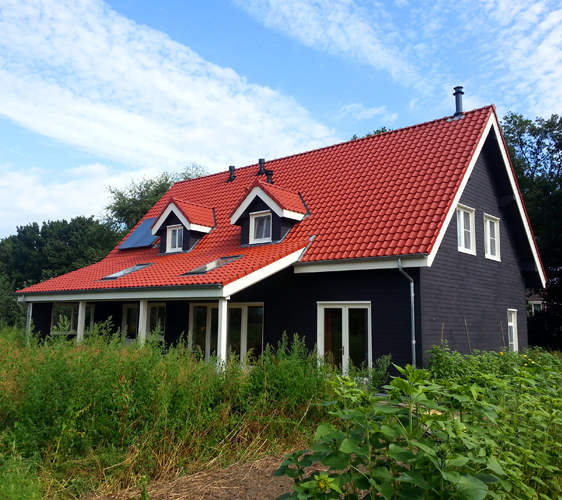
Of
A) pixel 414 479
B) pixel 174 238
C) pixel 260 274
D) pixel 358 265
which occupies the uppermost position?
pixel 174 238

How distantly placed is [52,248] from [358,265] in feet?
120

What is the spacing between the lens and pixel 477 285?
14.5m

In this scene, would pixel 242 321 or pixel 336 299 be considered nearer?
pixel 336 299

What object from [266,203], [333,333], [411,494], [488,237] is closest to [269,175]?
[266,203]

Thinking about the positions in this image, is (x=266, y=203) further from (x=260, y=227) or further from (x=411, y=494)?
(x=411, y=494)

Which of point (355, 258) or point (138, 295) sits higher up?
point (355, 258)

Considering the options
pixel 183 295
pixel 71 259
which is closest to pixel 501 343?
pixel 183 295

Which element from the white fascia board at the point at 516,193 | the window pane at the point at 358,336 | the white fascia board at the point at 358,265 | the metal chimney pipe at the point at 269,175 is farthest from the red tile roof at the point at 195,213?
the white fascia board at the point at 516,193

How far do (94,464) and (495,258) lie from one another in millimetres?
13355

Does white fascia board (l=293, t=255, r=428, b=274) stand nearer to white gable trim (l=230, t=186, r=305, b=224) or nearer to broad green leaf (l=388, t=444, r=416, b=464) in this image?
white gable trim (l=230, t=186, r=305, b=224)

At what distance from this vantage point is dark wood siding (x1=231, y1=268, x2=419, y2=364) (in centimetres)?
1185

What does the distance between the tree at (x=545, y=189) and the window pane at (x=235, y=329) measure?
19.7m

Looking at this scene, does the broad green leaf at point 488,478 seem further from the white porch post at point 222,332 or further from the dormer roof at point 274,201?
the dormer roof at point 274,201

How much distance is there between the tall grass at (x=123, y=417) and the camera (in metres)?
6.02
